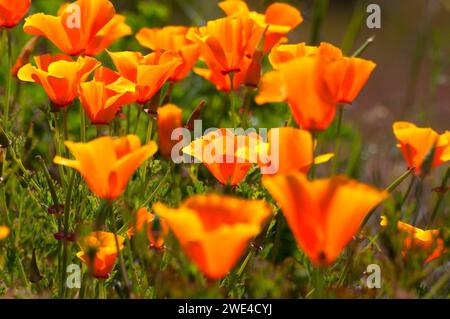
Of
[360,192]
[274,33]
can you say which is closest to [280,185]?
[360,192]

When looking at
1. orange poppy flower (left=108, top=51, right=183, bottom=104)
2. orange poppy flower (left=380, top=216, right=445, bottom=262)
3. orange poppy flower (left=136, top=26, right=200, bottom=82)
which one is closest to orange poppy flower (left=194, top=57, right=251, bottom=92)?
orange poppy flower (left=136, top=26, right=200, bottom=82)

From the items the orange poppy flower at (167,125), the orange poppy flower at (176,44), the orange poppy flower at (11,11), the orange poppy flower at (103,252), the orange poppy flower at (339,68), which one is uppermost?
the orange poppy flower at (11,11)

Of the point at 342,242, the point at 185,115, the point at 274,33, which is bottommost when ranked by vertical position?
the point at 185,115

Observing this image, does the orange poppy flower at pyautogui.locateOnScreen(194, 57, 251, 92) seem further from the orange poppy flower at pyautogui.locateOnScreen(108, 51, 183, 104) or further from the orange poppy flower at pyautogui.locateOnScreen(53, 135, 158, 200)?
the orange poppy flower at pyautogui.locateOnScreen(53, 135, 158, 200)

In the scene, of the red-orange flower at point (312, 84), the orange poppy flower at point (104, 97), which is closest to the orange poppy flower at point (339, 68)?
the red-orange flower at point (312, 84)

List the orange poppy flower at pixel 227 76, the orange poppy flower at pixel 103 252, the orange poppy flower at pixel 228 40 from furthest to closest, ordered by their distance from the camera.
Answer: the orange poppy flower at pixel 227 76, the orange poppy flower at pixel 228 40, the orange poppy flower at pixel 103 252

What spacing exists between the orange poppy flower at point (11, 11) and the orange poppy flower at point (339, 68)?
0.43 meters

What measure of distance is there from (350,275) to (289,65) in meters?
0.38

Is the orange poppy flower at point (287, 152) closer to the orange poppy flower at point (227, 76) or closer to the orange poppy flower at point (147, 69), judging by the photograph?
the orange poppy flower at point (147, 69)

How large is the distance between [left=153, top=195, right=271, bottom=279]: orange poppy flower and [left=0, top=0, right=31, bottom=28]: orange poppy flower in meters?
0.68

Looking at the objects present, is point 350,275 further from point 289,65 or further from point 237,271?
point 289,65

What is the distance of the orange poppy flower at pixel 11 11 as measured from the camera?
4.91ft

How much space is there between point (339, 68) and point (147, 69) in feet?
1.09

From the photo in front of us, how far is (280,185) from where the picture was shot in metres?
0.96
